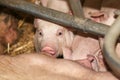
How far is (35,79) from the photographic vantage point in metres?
2.17

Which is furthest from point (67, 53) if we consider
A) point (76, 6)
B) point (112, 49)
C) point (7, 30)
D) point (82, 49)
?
point (112, 49)

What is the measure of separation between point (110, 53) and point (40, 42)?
5.99ft

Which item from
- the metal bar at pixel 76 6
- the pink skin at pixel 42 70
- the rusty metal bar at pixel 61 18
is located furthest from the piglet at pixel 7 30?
the pink skin at pixel 42 70

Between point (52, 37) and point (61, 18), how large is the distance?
75cm

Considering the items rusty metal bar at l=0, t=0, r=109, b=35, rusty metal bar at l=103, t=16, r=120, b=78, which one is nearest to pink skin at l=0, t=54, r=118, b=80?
rusty metal bar at l=0, t=0, r=109, b=35

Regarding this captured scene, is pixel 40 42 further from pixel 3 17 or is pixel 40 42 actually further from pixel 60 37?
pixel 3 17

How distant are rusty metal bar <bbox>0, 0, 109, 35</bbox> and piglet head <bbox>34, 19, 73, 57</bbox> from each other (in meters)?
0.53

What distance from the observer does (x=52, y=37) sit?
3.44 meters

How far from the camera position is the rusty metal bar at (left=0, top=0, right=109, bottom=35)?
2.47 meters

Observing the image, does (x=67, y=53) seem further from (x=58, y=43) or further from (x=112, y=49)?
(x=112, y=49)

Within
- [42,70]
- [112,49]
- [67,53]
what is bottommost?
[67,53]

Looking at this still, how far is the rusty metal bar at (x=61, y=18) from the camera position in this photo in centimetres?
247

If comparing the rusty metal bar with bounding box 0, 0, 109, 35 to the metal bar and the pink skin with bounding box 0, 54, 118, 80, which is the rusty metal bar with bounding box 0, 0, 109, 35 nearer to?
the metal bar

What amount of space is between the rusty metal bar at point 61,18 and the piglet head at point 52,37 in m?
0.53
